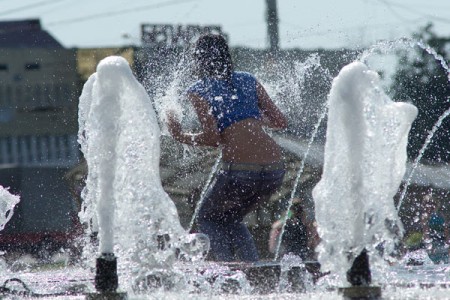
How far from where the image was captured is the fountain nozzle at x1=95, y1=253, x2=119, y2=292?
373cm

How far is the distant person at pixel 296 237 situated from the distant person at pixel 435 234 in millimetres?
980

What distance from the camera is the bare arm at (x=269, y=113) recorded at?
546cm

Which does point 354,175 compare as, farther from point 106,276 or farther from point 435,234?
point 435,234

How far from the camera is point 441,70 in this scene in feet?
58.2

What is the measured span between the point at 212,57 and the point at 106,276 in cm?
187

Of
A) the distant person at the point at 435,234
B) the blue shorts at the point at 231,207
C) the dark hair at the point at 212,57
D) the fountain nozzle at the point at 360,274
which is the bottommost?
the distant person at the point at 435,234

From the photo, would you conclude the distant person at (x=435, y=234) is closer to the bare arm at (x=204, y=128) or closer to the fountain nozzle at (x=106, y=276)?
the bare arm at (x=204, y=128)

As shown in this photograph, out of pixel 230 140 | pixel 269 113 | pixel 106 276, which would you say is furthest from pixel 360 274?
pixel 269 113

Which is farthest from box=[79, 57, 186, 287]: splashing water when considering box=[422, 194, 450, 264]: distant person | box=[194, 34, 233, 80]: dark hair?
box=[422, 194, 450, 264]: distant person

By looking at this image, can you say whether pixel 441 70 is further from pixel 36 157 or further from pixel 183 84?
pixel 36 157

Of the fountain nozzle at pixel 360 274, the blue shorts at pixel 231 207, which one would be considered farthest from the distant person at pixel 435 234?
the fountain nozzle at pixel 360 274

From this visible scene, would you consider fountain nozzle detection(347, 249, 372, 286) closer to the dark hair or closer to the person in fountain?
the person in fountain

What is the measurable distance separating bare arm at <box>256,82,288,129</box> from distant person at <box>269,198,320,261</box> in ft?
6.92

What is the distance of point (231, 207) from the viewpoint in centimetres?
545
